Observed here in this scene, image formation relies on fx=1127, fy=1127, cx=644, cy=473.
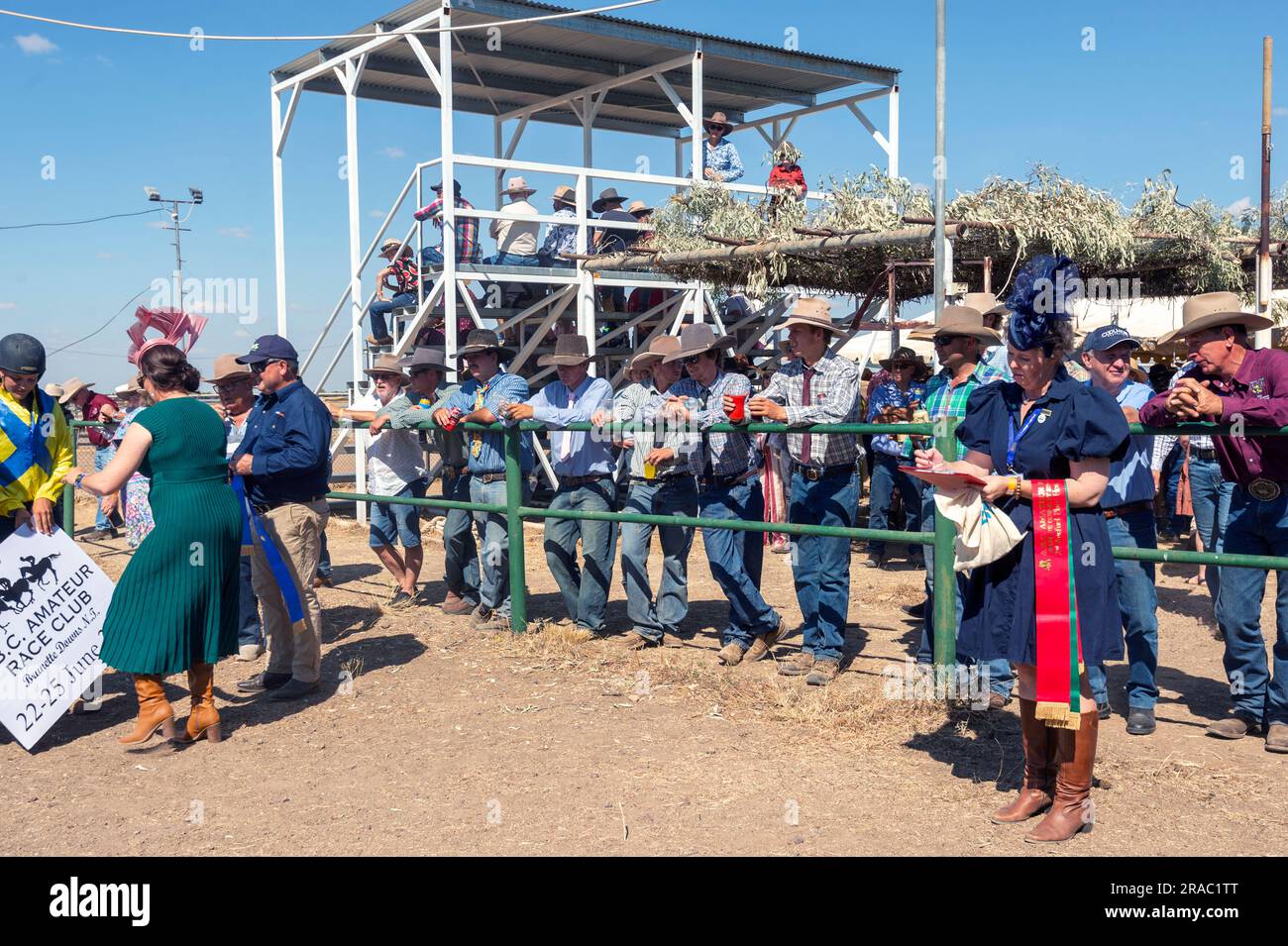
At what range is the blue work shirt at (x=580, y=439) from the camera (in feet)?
22.6

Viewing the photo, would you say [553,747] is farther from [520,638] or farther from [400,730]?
[520,638]

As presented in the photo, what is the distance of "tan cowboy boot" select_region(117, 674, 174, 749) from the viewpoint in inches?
201

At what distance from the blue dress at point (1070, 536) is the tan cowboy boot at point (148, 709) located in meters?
3.55

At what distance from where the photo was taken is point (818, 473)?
596 centimetres

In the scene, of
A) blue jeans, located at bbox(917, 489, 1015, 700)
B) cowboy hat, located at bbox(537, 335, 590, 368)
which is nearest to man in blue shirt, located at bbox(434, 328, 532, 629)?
cowboy hat, located at bbox(537, 335, 590, 368)

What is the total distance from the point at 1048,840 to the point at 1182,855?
0.41 m

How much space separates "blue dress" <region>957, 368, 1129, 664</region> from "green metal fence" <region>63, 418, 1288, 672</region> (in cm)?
62

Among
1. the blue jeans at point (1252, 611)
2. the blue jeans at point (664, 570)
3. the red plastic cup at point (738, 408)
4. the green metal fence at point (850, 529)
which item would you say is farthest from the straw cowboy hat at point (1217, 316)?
the blue jeans at point (664, 570)

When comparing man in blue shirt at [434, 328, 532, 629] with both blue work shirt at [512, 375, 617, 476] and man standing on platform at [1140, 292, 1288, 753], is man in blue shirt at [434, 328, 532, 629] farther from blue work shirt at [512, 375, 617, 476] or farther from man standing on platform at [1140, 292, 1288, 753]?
man standing on platform at [1140, 292, 1288, 753]

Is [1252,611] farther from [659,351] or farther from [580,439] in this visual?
[580,439]

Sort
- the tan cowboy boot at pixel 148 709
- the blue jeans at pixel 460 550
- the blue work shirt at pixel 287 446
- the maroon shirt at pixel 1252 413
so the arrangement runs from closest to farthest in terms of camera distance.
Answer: the maroon shirt at pixel 1252 413, the tan cowboy boot at pixel 148 709, the blue work shirt at pixel 287 446, the blue jeans at pixel 460 550

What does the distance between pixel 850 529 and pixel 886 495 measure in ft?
17.3

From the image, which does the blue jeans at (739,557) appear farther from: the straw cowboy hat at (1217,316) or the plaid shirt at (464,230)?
the plaid shirt at (464,230)

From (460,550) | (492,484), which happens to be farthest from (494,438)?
(460,550)
